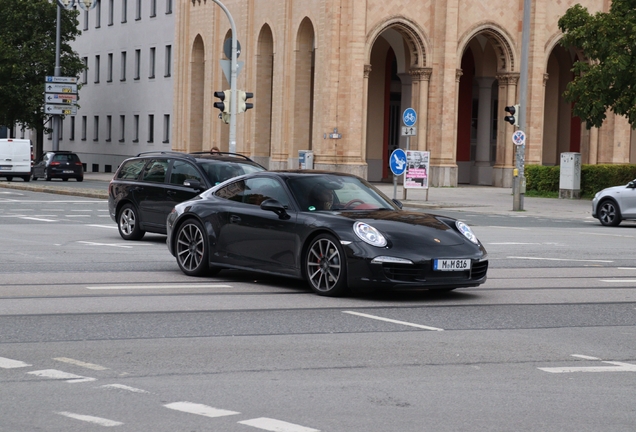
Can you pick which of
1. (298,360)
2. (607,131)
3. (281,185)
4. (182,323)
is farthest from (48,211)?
(607,131)

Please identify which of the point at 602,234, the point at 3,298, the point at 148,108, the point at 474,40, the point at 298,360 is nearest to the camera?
the point at 298,360

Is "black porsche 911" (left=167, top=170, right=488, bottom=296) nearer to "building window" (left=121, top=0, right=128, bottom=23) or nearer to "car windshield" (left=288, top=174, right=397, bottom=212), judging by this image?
"car windshield" (left=288, top=174, right=397, bottom=212)

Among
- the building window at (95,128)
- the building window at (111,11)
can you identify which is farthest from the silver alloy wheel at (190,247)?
the building window at (95,128)

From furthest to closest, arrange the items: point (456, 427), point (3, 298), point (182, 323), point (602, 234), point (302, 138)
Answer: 1. point (302, 138)
2. point (602, 234)
3. point (3, 298)
4. point (182, 323)
5. point (456, 427)

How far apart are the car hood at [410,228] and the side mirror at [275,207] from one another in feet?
2.17

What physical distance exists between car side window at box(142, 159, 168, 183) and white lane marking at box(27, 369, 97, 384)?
478 inches

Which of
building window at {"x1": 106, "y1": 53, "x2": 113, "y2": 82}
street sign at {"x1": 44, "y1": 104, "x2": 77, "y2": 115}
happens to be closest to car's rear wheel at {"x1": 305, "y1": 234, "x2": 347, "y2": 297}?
street sign at {"x1": 44, "y1": 104, "x2": 77, "y2": 115}

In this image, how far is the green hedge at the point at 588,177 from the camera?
1629 inches

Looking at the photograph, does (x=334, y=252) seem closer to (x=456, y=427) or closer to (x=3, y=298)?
(x=3, y=298)

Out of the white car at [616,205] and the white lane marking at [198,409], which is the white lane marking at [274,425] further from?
the white car at [616,205]

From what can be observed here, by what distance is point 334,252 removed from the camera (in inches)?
481

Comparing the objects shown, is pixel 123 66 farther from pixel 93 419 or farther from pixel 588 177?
pixel 93 419

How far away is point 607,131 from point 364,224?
149 ft

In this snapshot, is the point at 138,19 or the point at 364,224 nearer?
the point at 364,224
